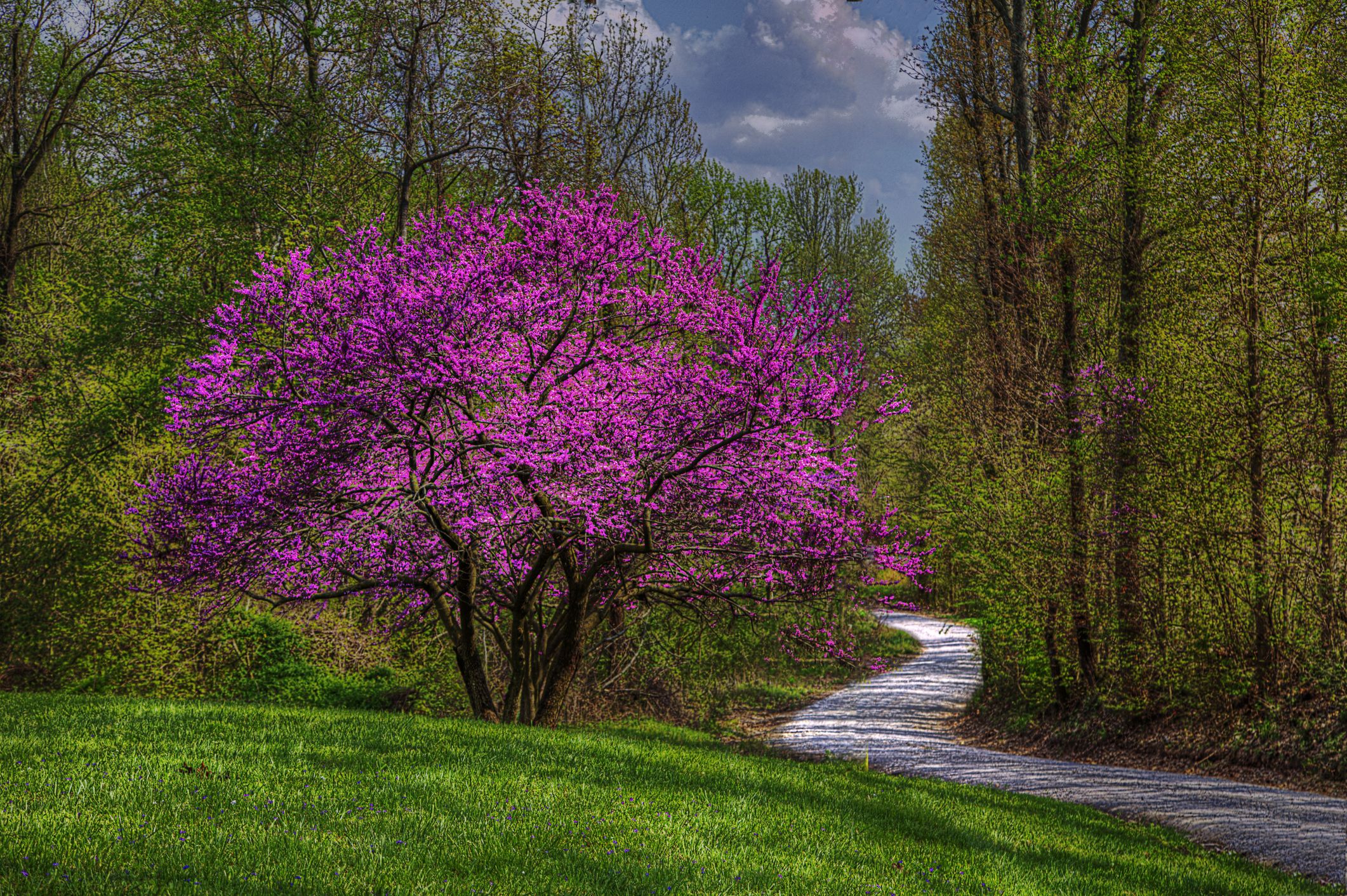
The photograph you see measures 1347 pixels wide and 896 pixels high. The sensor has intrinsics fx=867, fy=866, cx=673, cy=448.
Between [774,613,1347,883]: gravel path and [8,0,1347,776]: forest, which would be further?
[8,0,1347,776]: forest

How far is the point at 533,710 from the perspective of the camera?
1127 cm

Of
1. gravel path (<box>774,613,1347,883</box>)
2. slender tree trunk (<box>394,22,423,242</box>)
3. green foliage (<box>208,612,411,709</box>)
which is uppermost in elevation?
slender tree trunk (<box>394,22,423,242</box>)

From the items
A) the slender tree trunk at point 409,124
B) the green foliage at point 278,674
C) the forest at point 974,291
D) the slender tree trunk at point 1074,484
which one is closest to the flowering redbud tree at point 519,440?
the forest at point 974,291

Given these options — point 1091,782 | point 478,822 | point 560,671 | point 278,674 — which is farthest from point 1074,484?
point 278,674

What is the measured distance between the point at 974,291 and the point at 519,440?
18437 mm

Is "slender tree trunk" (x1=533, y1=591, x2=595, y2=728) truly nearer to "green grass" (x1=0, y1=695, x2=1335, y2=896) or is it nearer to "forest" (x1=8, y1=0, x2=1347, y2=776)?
"green grass" (x1=0, y1=695, x2=1335, y2=896)

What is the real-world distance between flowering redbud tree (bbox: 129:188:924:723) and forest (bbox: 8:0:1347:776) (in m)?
1.65

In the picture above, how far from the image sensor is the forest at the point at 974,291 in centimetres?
1146

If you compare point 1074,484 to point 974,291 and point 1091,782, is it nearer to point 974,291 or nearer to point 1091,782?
Answer: point 1091,782

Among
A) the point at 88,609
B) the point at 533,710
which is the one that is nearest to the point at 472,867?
the point at 533,710

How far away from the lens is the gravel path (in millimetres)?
7934

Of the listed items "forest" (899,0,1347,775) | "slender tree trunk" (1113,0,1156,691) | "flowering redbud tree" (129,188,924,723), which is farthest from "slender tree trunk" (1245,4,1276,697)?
"flowering redbud tree" (129,188,924,723)

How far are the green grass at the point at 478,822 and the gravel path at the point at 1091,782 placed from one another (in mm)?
779

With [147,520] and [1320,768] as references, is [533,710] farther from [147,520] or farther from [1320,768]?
[1320,768]
